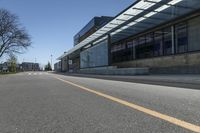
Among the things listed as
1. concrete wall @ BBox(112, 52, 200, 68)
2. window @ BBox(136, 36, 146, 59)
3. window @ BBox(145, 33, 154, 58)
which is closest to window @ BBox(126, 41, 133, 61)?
window @ BBox(136, 36, 146, 59)

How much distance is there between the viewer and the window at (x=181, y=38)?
113 ft

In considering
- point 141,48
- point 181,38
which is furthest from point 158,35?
point 141,48

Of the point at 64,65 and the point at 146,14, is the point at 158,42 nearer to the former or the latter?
the point at 146,14

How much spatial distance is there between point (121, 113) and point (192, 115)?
1.43 meters

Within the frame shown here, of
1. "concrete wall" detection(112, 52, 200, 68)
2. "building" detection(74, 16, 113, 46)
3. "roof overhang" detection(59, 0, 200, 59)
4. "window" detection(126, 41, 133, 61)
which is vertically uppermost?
"building" detection(74, 16, 113, 46)

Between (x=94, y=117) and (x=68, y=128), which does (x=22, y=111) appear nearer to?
(x=94, y=117)

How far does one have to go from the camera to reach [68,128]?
5.83 metres

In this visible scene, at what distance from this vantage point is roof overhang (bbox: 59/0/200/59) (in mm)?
30266

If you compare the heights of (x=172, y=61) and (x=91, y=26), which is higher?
(x=91, y=26)

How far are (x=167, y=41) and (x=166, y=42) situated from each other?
0.66 feet

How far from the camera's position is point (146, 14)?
115 ft

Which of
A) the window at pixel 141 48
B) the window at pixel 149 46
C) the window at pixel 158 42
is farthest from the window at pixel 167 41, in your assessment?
the window at pixel 141 48

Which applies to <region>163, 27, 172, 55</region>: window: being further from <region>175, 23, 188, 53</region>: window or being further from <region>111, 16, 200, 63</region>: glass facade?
<region>175, 23, 188, 53</region>: window

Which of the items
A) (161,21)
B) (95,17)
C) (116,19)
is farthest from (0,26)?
(161,21)
